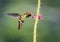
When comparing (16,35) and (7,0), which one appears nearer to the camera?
(16,35)

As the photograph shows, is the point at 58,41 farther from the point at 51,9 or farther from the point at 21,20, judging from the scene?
the point at 21,20

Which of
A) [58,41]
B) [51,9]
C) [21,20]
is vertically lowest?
[58,41]

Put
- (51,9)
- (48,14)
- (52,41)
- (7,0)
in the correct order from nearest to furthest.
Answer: (52,41) → (48,14) → (51,9) → (7,0)

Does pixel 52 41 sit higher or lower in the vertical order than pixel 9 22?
lower

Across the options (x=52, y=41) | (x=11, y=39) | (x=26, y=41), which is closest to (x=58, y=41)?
(x=52, y=41)

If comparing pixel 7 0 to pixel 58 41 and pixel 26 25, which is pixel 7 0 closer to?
pixel 26 25

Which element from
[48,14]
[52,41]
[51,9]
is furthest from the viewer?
[51,9]
